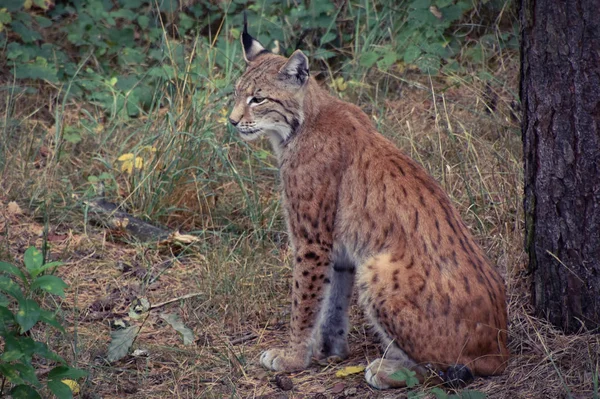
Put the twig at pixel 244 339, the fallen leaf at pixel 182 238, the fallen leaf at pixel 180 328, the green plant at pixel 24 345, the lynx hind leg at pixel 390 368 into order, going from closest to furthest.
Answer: the green plant at pixel 24 345, the lynx hind leg at pixel 390 368, the fallen leaf at pixel 180 328, the twig at pixel 244 339, the fallen leaf at pixel 182 238

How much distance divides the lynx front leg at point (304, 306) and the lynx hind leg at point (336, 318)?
0.29ft

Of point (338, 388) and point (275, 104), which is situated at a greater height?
point (275, 104)

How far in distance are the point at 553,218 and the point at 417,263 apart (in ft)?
2.37

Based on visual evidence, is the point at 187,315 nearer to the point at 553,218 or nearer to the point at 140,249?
the point at 140,249

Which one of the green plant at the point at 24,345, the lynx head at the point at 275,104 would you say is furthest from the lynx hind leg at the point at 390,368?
the green plant at the point at 24,345

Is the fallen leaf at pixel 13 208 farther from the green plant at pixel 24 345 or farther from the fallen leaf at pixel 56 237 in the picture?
the green plant at pixel 24 345

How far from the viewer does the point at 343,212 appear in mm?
4422

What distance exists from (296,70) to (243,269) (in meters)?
1.28

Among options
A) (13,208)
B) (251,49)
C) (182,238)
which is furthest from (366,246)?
(13,208)

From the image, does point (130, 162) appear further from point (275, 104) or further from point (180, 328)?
Result: point (180, 328)

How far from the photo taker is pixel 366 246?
4.31 meters

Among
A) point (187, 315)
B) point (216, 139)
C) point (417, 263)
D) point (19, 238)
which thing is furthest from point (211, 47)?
point (417, 263)

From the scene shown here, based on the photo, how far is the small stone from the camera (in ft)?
14.1

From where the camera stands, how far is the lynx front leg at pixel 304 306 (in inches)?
175
